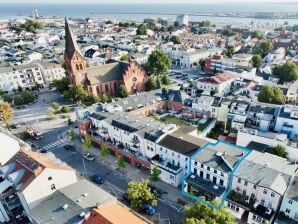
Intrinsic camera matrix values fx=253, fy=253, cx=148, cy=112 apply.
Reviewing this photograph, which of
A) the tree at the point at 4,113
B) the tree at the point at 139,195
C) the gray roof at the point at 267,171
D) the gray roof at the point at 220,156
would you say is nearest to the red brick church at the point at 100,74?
the tree at the point at 4,113

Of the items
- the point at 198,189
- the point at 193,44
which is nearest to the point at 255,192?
the point at 198,189

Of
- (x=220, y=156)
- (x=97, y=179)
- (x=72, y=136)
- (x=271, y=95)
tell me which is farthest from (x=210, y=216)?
(x=271, y=95)

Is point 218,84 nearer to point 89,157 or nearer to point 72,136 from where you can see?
point 89,157

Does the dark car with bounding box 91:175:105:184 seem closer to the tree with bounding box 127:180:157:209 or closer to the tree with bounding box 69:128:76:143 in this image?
the tree with bounding box 127:180:157:209

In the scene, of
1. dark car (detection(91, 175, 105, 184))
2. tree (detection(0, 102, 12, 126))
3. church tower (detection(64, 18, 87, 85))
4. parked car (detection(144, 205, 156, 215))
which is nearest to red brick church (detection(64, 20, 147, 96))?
church tower (detection(64, 18, 87, 85))

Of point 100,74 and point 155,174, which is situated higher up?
point 100,74

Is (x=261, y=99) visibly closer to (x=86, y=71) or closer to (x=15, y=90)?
(x=86, y=71)
